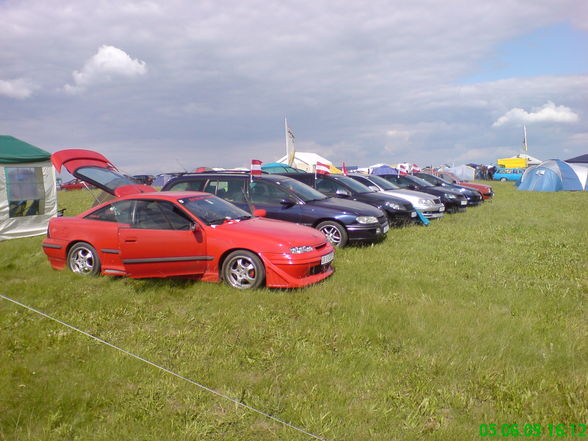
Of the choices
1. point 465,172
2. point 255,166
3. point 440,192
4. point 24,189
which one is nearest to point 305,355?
point 255,166

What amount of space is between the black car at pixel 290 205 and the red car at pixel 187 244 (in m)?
2.03

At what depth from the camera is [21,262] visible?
817cm

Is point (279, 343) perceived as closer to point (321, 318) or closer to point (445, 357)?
point (321, 318)

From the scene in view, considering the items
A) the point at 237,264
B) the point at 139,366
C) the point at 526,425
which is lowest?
the point at 526,425

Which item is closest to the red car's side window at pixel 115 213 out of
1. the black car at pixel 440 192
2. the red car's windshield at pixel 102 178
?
the red car's windshield at pixel 102 178

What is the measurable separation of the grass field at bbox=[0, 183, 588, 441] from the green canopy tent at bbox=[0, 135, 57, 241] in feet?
17.4

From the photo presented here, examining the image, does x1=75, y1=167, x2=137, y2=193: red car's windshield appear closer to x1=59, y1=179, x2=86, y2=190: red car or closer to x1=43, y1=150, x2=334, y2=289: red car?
x1=43, y1=150, x2=334, y2=289: red car

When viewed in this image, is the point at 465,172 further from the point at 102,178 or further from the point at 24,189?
the point at 102,178

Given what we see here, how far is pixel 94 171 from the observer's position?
9211 millimetres

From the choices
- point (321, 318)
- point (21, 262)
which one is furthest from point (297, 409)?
point (21, 262)

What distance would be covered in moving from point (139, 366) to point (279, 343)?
128 cm

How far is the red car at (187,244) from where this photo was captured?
5.96 metres
